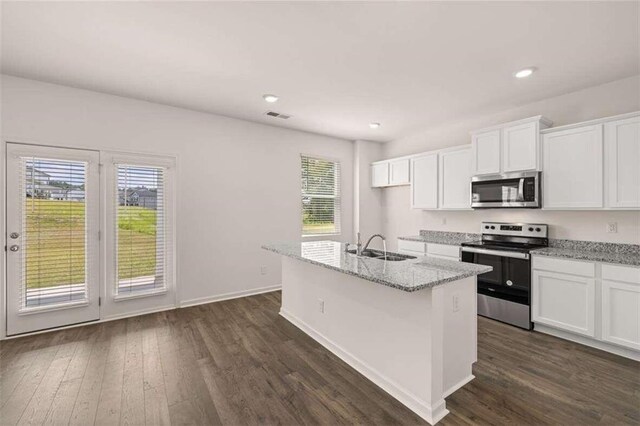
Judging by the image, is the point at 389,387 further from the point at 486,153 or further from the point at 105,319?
the point at 105,319

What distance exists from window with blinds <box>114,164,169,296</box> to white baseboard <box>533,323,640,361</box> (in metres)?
4.66

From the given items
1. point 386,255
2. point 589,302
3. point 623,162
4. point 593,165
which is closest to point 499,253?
point 589,302

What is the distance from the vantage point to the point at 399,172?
525cm

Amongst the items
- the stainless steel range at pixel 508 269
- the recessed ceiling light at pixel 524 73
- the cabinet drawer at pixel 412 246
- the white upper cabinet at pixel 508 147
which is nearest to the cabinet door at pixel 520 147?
the white upper cabinet at pixel 508 147

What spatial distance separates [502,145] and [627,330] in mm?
2233

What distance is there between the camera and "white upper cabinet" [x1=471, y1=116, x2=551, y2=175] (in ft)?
11.0

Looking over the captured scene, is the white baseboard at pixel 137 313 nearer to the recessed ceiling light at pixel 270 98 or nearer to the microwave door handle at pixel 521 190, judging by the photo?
the recessed ceiling light at pixel 270 98

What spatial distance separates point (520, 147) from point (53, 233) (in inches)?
218

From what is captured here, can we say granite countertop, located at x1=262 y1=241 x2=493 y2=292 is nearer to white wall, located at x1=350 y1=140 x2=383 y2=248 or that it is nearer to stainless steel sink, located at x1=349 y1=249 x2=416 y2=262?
stainless steel sink, located at x1=349 y1=249 x2=416 y2=262

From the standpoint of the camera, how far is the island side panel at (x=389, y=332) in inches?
75.2

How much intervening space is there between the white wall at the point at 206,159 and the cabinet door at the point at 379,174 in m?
1.07

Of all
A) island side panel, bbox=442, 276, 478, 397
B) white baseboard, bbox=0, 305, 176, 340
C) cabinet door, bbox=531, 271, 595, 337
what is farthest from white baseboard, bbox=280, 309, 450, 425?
white baseboard, bbox=0, 305, 176, 340

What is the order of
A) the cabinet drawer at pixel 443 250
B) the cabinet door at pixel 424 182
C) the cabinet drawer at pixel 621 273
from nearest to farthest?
the cabinet drawer at pixel 621 273
the cabinet drawer at pixel 443 250
the cabinet door at pixel 424 182

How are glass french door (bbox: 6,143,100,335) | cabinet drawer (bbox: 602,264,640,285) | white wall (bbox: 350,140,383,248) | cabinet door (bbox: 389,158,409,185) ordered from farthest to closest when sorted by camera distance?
white wall (bbox: 350,140,383,248) → cabinet door (bbox: 389,158,409,185) → glass french door (bbox: 6,143,100,335) → cabinet drawer (bbox: 602,264,640,285)
